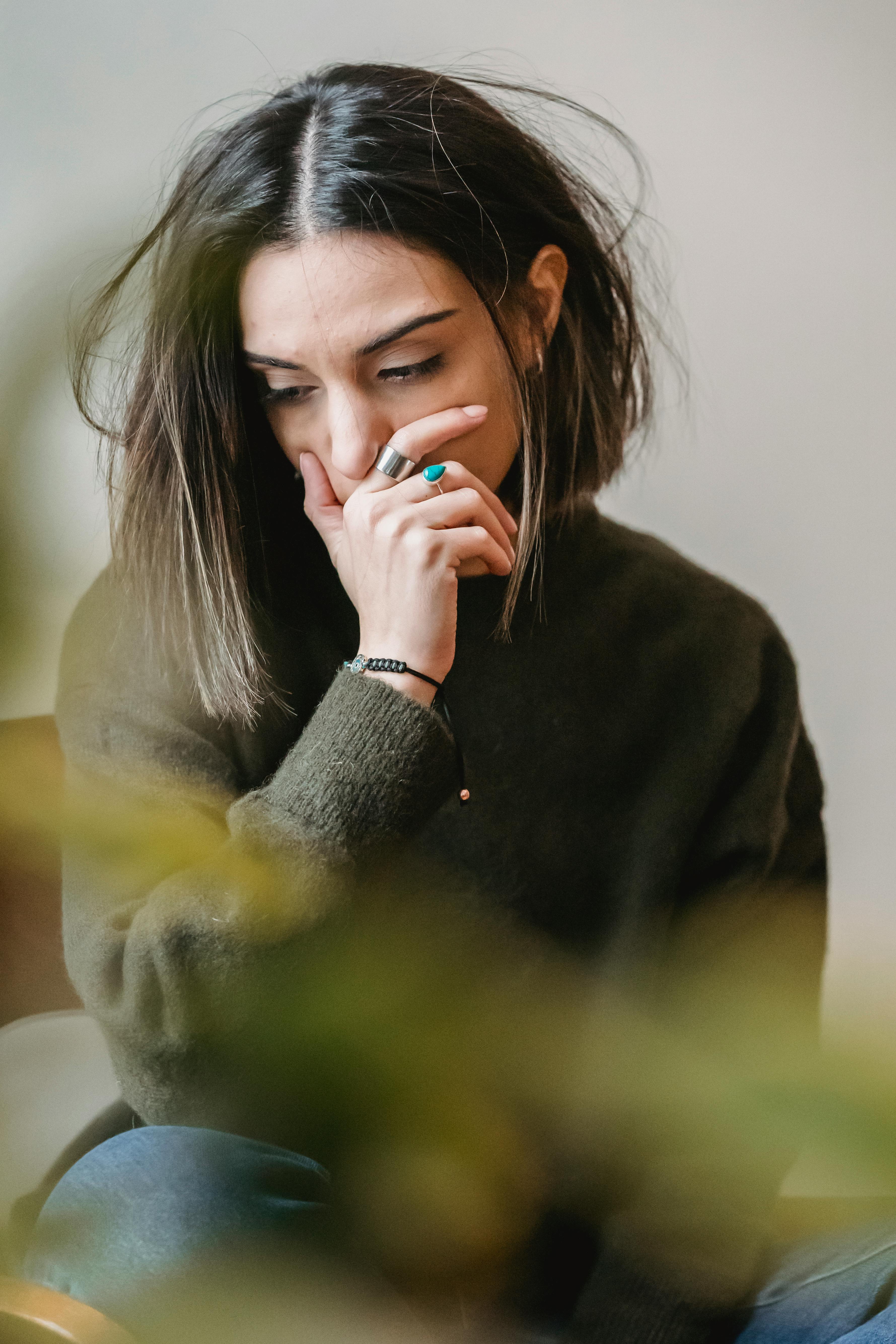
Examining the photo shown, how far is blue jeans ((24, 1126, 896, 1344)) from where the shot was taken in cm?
33

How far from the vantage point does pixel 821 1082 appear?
0.12 m

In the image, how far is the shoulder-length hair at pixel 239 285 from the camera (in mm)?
578

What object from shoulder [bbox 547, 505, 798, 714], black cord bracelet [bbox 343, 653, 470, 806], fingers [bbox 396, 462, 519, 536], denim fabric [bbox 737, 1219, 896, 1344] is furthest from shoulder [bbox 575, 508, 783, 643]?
denim fabric [bbox 737, 1219, 896, 1344]

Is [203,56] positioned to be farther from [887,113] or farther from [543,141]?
[887,113]

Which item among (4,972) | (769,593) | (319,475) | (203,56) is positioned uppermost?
(203,56)

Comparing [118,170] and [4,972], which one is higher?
[118,170]

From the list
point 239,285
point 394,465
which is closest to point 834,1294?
point 394,465

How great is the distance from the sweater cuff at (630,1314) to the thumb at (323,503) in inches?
23.8

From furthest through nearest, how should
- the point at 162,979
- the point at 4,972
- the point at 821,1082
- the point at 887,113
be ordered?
the point at 887,113, the point at 4,972, the point at 162,979, the point at 821,1082

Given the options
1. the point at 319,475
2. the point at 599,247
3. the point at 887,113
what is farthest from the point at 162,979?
the point at 887,113

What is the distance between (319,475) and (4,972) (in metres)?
0.40

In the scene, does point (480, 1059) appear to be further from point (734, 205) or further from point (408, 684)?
point (734, 205)

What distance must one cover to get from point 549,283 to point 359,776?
382 mm

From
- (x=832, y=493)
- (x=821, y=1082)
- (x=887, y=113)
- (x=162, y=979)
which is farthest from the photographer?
(x=832, y=493)
